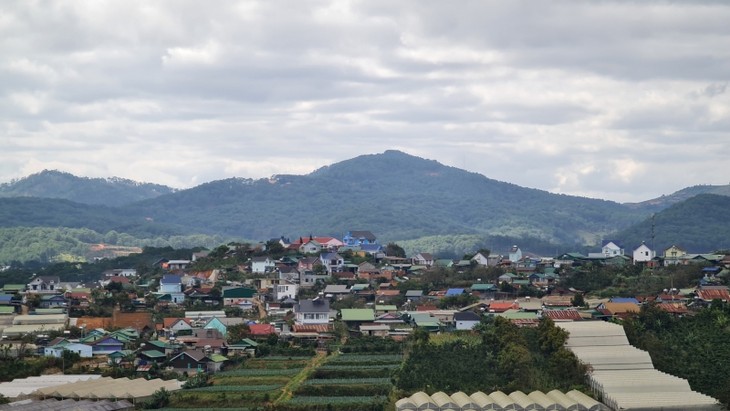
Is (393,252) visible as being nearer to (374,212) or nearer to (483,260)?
(483,260)

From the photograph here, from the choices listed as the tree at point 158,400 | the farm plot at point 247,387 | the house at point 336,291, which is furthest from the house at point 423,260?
the tree at point 158,400

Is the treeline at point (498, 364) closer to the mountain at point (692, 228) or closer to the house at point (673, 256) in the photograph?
the house at point (673, 256)

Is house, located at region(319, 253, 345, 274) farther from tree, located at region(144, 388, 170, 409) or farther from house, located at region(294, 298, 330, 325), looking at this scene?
tree, located at region(144, 388, 170, 409)

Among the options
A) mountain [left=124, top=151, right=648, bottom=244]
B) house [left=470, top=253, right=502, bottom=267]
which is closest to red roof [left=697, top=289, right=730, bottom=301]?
house [left=470, top=253, right=502, bottom=267]

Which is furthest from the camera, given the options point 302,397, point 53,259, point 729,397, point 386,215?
point 386,215

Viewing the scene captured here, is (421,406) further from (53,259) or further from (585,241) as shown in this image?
(585,241)

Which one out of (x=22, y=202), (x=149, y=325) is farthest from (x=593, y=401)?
(x=22, y=202)

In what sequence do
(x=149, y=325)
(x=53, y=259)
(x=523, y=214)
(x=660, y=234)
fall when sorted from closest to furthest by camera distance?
(x=149, y=325), (x=53, y=259), (x=660, y=234), (x=523, y=214)
